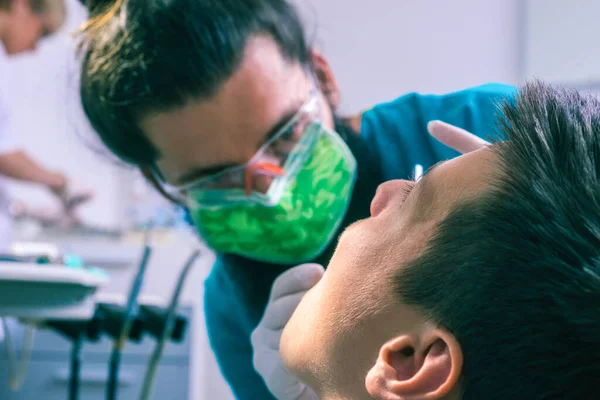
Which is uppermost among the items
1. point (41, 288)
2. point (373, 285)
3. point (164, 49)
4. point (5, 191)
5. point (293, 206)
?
point (164, 49)

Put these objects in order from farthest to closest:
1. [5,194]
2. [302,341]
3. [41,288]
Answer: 1. [5,194]
2. [41,288]
3. [302,341]

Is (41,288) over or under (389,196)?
under

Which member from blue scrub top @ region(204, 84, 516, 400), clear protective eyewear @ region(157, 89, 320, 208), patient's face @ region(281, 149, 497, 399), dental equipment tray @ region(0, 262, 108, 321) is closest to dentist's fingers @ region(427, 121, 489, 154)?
blue scrub top @ region(204, 84, 516, 400)

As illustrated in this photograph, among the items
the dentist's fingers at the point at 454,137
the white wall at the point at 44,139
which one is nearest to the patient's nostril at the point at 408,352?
the dentist's fingers at the point at 454,137

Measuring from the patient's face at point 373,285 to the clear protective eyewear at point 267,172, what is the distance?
0.36 metres

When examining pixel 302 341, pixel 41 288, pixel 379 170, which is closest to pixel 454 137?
pixel 379 170

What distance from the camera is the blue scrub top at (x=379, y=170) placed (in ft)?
2.54

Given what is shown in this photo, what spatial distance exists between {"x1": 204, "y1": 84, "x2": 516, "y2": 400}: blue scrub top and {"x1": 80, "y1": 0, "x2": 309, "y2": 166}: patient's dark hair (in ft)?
0.63

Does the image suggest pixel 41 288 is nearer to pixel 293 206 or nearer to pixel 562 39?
pixel 293 206

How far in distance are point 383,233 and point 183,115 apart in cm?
43

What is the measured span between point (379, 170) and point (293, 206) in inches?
5.5

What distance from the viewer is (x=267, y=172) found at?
86 centimetres

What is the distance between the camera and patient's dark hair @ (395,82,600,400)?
37 cm

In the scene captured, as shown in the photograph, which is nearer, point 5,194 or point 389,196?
point 389,196
